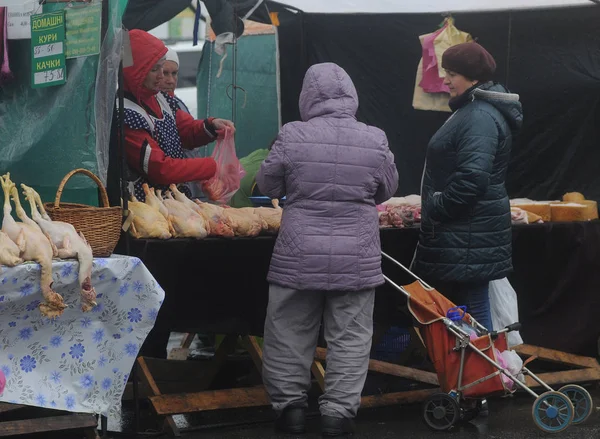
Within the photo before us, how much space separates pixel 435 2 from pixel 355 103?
11.2 feet

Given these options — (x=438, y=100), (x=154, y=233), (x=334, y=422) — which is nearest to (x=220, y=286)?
(x=154, y=233)

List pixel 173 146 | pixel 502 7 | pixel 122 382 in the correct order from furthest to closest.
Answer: pixel 502 7 → pixel 173 146 → pixel 122 382

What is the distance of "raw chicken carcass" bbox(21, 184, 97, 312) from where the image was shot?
5156mm

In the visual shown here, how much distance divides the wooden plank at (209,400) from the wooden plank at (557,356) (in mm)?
2156

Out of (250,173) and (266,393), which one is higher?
(250,173)

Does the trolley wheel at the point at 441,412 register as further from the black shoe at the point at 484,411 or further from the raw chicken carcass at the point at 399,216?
the raw chicken carcass at the point at 399,216

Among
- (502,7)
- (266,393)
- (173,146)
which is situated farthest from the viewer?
(502,7)

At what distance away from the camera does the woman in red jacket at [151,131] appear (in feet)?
21.5

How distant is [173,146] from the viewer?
23.2ft

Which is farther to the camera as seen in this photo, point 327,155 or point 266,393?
point 266,393

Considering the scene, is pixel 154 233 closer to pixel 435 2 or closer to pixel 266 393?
pixel 266 393

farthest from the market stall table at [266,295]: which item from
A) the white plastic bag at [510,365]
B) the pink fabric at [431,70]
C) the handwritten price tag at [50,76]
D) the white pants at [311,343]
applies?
the pink fabric at [431,70]

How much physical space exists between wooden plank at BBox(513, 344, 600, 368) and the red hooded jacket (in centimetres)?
265

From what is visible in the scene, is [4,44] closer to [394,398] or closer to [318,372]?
[318,372]
